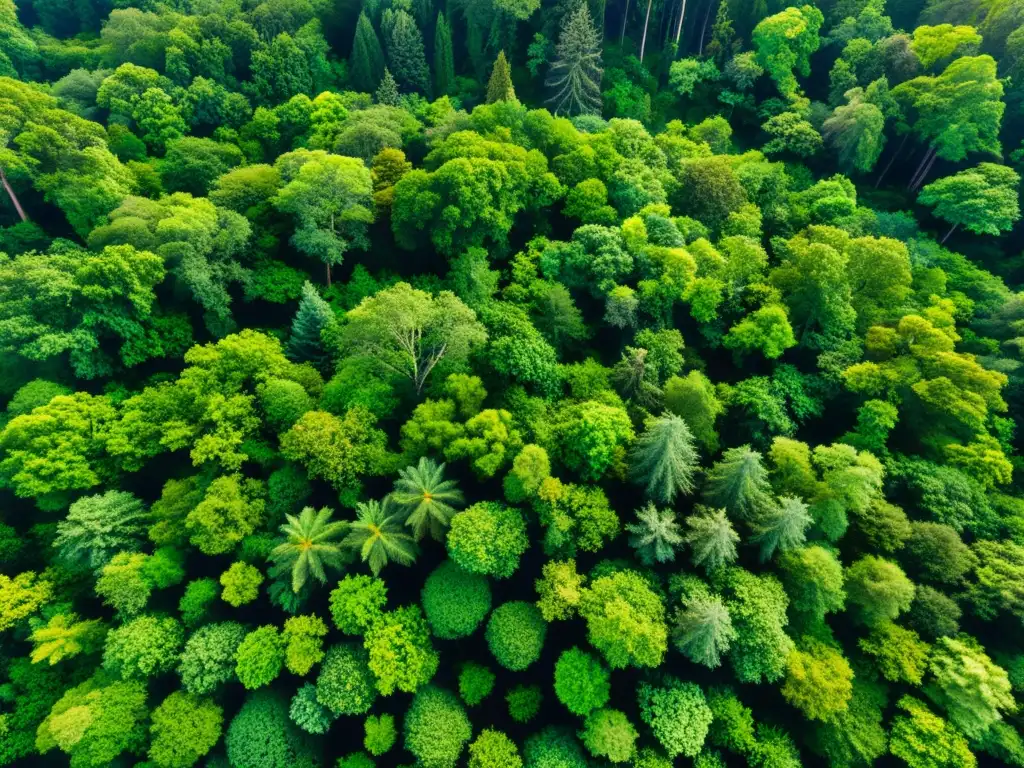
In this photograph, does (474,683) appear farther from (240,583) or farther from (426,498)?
(240,583)

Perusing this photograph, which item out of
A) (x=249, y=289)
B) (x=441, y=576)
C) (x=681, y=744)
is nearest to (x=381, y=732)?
(x=441, y=576)

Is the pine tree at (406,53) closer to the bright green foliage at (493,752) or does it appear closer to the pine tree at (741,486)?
the pine tree at (741,486)

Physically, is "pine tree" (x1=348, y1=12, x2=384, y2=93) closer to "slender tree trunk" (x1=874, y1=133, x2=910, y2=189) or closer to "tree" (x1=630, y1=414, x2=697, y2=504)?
"tree" (x1=630, y1=414, x2=697, y2=504)

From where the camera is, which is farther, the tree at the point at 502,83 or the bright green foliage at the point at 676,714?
the tree at the point at 502,83

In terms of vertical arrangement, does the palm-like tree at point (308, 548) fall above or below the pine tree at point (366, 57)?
below

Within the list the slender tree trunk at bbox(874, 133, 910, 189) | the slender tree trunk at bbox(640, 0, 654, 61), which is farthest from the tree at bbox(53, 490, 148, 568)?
the slender tree trunk at bbox(874, 133, 910, 189)

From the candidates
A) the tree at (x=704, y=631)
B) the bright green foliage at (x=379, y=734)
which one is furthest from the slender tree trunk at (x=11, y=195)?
the tree at (x=704, y=631)

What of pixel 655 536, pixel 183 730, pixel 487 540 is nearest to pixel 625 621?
pixel 655 536
